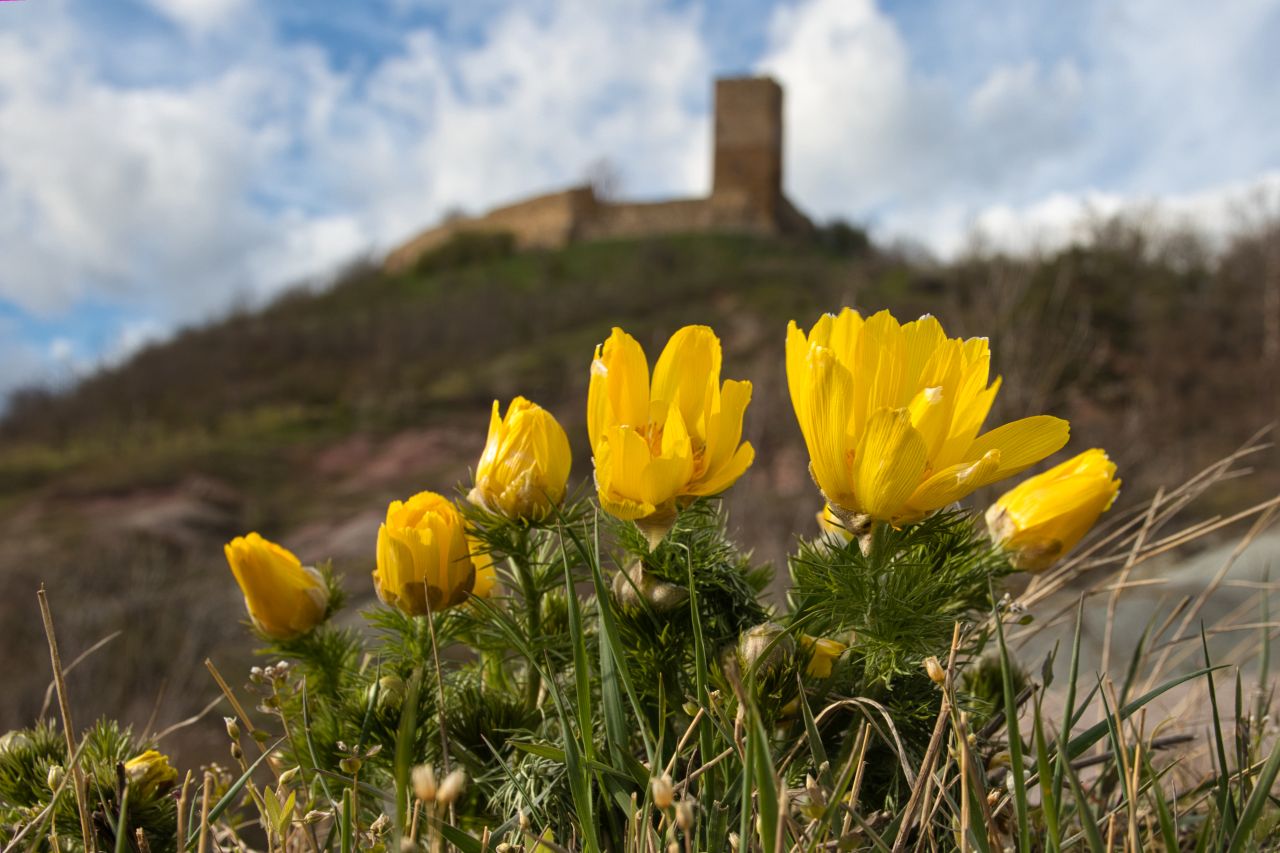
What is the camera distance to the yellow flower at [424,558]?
75cm

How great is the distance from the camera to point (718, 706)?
2.33 ft

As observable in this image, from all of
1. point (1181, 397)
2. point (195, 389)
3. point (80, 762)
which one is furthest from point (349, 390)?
point (80, 762)

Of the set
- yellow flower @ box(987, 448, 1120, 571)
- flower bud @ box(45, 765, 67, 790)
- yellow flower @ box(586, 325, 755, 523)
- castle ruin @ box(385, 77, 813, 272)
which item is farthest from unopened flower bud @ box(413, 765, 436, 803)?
castle ruin @ box(385, 77, 813, 272)

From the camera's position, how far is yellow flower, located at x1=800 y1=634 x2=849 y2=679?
72 cm

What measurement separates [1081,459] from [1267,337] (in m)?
16.1

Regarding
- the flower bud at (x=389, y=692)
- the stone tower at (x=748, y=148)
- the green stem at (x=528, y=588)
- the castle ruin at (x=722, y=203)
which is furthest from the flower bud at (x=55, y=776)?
the stone tower at (x=748, y=148)

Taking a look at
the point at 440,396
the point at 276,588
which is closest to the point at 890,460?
the point at 276,588

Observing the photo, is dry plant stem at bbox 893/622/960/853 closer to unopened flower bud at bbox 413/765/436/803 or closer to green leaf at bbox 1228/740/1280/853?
green leaf at bbox 1228/740/1280/853

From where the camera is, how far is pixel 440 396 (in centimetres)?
1867

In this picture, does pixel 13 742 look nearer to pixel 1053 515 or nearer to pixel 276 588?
pixel 276 588

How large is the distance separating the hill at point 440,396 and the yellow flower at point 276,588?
32 centimetres

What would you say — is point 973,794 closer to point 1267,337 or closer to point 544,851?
point 544,851

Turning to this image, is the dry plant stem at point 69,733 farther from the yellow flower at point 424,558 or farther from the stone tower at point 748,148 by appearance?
the stone tower at point 748,148

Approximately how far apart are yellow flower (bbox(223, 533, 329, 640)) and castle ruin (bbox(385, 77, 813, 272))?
32949mm
